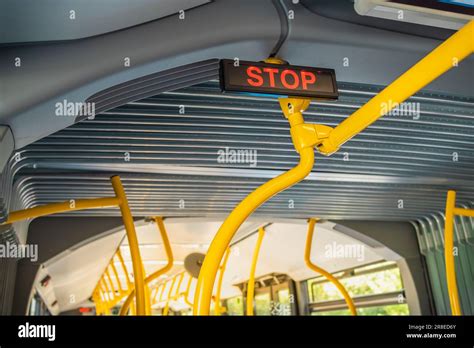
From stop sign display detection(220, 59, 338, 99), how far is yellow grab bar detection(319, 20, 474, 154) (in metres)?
0.29

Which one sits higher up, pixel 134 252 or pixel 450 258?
pixel 134 252

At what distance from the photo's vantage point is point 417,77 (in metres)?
2.15

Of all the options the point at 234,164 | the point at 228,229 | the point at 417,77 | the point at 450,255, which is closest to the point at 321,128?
the point at 417,77

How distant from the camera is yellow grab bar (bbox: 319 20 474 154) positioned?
1.92 meters

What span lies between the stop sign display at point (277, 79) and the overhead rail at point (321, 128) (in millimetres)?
112

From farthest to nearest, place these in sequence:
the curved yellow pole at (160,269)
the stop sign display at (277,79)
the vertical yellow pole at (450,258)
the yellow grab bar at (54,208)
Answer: the curved yellow pole at (160,269)
the vertical yellow pole at (450,258)
the yellow grab bar at (54,208)
the stop sign display at (277,79)

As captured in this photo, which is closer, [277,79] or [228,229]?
[228,229]

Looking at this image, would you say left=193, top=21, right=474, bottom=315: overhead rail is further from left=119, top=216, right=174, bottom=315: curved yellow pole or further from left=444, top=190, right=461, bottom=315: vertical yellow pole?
left=119, top=216, right=174, bottom=315: curved yellow pole

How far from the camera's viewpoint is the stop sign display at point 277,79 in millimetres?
2579

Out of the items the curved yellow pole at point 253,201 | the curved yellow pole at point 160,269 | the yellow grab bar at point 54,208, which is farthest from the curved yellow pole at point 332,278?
the curved yellow pole at point 253,201

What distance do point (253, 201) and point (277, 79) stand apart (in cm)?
74

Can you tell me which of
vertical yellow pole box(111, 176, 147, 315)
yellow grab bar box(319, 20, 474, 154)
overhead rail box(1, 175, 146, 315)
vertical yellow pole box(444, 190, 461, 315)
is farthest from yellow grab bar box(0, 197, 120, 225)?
vertical yellow pole box(444, 190, 461, 315)

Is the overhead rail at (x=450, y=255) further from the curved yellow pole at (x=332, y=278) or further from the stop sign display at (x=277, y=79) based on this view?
the stop sign display at (x=277, y=79)

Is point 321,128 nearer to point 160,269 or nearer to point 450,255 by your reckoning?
point 450,255
